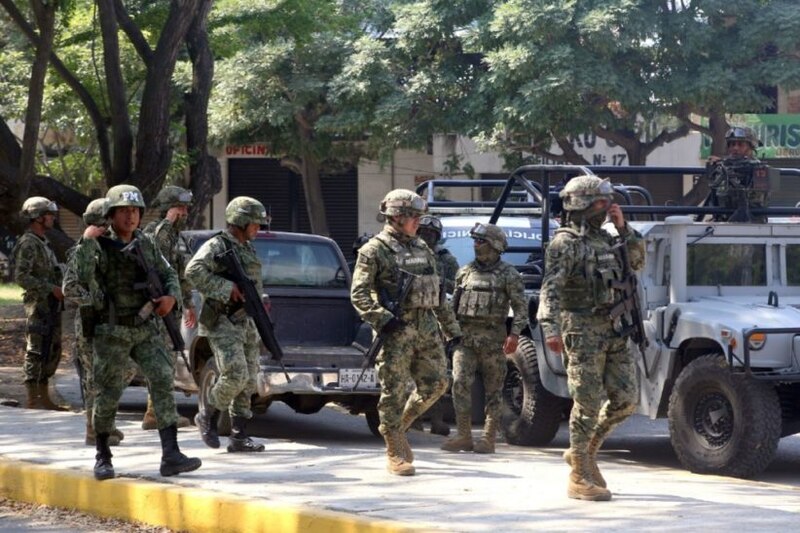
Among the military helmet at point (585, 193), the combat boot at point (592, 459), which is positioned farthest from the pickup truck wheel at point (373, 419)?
the military helmet at point (585, 193)

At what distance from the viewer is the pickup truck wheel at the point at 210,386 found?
1078 cm

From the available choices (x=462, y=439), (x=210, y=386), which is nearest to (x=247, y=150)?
(x=210, y=386)

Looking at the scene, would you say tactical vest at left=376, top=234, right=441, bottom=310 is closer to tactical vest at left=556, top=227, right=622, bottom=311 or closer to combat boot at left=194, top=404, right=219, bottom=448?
tactical vest at left=556, top=227, right=622, bottom=311

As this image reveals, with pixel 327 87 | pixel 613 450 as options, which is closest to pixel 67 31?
pixel 327 87

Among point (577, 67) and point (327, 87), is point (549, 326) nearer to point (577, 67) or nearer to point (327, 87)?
point (577, 67)

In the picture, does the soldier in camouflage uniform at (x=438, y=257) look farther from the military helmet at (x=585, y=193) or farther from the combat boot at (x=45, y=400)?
the military helmet at (x=585, y=193)

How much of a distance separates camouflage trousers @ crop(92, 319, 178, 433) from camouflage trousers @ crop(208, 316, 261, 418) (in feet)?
3.33

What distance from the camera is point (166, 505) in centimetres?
812

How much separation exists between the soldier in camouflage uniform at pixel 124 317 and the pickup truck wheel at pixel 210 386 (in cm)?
204

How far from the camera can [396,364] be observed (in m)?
8.68

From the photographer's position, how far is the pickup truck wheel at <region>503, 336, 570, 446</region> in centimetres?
1128

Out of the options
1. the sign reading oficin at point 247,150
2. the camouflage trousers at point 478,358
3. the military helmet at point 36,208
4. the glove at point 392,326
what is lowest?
the camouflage trousers at point 478,358

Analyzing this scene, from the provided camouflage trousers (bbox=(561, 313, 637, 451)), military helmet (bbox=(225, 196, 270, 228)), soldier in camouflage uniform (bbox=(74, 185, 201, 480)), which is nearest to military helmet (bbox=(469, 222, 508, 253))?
military helmet (bbox=(225, 196, 270, 228))

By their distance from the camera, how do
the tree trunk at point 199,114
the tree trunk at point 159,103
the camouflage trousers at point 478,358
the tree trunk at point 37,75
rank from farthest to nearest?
1. the tree trunk at point 199,114
2. the tree trunk at point 159,103
3. the tree trunk at point 37,75
4. the camouflage trousers at point 478,358
